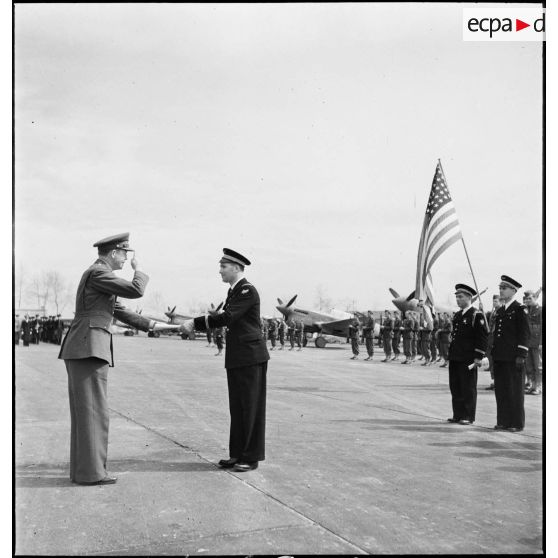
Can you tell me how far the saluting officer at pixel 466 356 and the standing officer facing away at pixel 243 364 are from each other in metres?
3.51

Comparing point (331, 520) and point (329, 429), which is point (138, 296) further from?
point (329, 429)

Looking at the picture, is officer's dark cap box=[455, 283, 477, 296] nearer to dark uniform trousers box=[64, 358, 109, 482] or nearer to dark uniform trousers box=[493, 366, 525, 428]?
dark uniform trousers box=[493, 366, 525, 428]

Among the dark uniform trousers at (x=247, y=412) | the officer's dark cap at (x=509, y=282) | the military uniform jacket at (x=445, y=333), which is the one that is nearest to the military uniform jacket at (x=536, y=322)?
the officer's dark cap at (x=509, y=282)

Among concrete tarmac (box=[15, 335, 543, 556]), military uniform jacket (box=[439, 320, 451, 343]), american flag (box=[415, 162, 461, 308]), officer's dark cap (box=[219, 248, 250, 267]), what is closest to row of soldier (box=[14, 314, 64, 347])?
military uniform jacket (box=[439, 320, 451, 343])

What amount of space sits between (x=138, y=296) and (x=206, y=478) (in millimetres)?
1513

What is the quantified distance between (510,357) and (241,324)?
3.92 meters

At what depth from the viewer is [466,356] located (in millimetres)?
7797

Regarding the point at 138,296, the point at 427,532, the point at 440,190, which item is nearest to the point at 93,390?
the point at 138,296

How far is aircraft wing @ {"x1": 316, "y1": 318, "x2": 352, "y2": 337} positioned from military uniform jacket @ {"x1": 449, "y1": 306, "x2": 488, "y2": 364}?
2780 centimetres

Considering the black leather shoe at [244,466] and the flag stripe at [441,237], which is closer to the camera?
the black leather shoe at [244,466]

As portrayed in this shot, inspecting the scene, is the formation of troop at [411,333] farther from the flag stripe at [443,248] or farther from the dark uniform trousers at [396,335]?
the flag stripe at [443,248]

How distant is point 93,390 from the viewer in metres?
4.59

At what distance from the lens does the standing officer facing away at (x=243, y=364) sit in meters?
5.12

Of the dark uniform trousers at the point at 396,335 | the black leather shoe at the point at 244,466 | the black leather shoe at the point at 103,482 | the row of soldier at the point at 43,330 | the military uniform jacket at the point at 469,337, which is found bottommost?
the row of soldier at the point at 43,330
